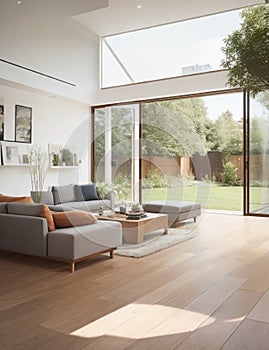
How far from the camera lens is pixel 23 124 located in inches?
303

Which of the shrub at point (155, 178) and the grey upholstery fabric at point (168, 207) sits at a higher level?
the shrub at point (155, 178)

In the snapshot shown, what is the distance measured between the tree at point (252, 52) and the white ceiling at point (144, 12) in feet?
16.9

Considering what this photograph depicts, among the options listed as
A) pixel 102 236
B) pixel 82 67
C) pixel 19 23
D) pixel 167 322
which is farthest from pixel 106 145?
pixel 167 322

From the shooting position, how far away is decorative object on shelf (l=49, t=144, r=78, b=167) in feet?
27.3

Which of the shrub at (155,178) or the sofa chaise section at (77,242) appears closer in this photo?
the sofa chaise section at (77,242)

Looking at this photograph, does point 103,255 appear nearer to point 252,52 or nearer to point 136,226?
point 136,226

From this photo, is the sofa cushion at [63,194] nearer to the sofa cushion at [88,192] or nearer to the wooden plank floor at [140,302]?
the sofa cushion at [88,192]

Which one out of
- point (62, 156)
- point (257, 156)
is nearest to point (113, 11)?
point (62, 156)

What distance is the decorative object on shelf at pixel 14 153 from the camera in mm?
7203

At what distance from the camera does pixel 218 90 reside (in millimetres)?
8008

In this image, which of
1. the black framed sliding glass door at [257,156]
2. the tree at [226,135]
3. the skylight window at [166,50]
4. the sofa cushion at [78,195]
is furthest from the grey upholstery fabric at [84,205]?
the skylight window at [166,50]

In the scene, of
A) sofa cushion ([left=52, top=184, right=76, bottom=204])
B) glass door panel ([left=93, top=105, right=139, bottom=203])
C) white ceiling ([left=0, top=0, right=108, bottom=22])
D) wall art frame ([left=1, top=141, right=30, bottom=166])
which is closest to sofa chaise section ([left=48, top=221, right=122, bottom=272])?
sofa cushion ([left=52, top=184, right=76, bottom=204])

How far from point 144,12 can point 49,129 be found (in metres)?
3.26

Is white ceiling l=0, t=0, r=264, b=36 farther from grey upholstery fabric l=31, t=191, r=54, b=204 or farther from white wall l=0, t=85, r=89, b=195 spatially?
grey upholstery fabric l=31, t=191, r=54, b=204
